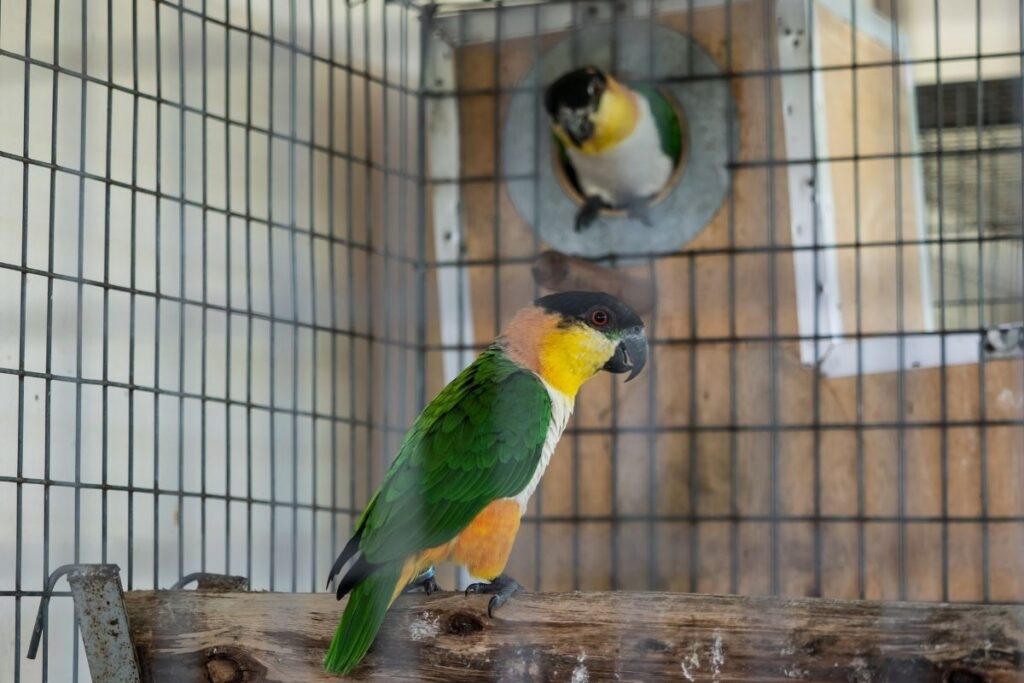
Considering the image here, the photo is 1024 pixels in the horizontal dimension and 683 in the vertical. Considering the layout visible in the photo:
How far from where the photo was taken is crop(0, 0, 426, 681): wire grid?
1.58 metres

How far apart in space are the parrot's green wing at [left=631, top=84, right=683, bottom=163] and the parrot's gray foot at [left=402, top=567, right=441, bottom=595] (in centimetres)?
101

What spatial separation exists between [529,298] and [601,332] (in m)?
0.62

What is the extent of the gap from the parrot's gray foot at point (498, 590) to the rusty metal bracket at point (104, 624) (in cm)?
38

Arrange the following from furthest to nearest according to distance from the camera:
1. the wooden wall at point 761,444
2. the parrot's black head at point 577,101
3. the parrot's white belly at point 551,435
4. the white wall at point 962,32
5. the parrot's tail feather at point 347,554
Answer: the white wall at point 962,32 → the parrot's black head at point 577,101 → the wooden wall at point 761,444 → the parrot's white belly at point 551,435 → the parrot's tail feather at point 347,554

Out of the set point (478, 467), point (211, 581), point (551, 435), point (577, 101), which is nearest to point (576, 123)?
point (577, 101)

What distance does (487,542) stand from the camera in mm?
1463

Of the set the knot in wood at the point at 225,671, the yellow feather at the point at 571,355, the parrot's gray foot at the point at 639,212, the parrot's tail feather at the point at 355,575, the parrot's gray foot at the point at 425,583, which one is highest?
the parrot's gray foot at the point at 639,212

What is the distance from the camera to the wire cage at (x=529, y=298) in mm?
1882

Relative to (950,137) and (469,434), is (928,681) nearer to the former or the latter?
(469,434)

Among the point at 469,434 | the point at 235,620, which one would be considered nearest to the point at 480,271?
the point at 469,434

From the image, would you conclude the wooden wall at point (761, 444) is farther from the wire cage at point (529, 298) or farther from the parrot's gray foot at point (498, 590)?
the parrot's gray foot at point (498, 590)

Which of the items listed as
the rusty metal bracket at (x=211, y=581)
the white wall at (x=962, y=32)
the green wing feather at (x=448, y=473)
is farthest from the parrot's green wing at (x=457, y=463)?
the white wall at (x=962, y=32)

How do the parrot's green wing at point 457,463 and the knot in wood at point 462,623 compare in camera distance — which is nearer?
the knot in wood at point 462,623

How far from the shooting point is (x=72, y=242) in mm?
1675
